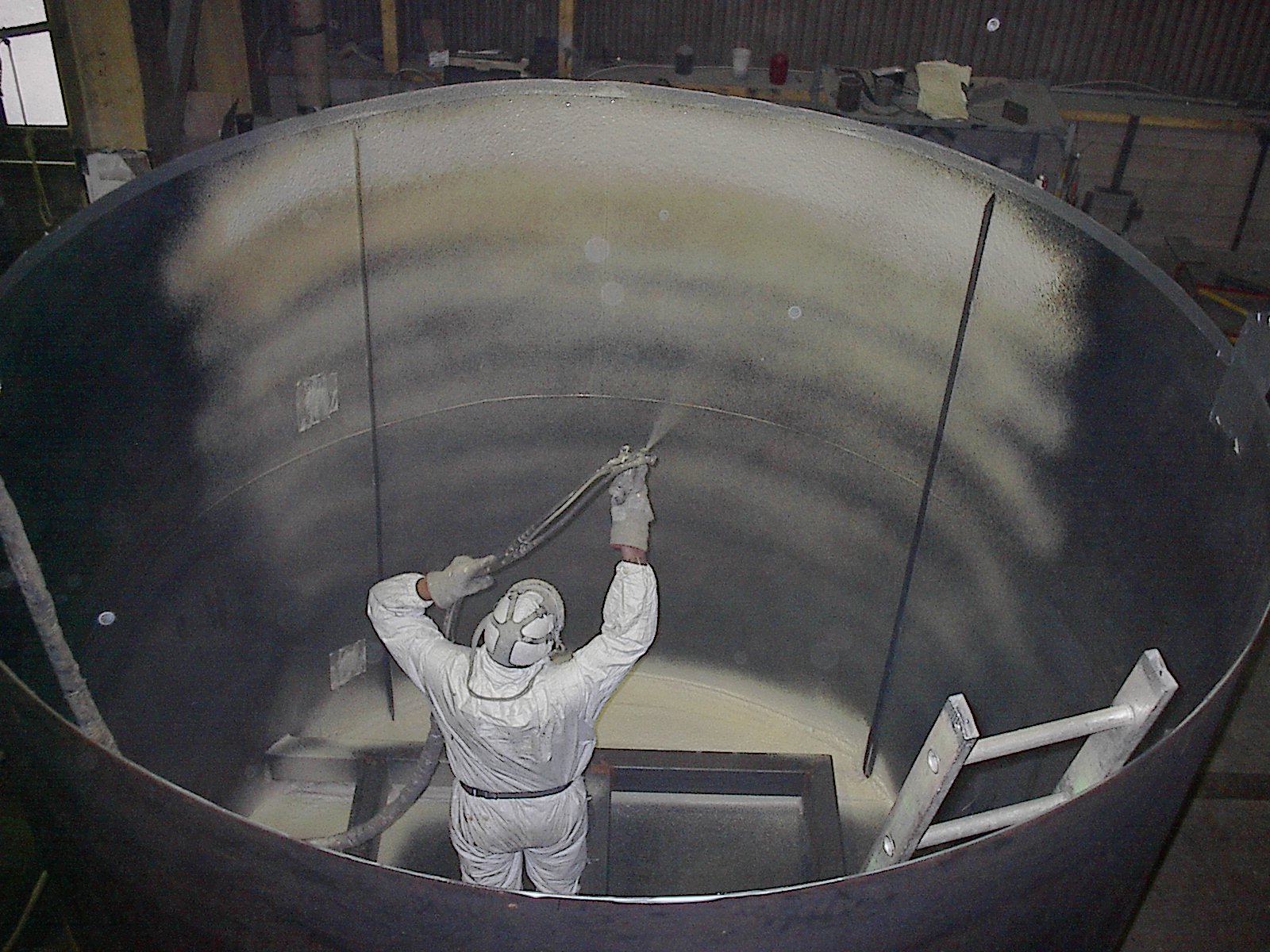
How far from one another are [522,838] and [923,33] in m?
5.64

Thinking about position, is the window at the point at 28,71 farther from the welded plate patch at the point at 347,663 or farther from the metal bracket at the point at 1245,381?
the metal bracket at the point at 1245,381

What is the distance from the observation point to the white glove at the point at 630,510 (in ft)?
8.48

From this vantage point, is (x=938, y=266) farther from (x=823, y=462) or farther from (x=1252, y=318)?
(x=1252, y=318)

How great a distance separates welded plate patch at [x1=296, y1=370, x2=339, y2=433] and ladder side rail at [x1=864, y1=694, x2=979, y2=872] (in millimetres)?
2156

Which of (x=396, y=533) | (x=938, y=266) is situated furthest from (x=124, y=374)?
(x=938, y=266)

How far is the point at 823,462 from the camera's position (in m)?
3.76

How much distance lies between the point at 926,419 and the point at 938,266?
465 mm

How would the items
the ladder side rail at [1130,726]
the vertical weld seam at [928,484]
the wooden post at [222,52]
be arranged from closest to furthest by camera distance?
the ladder side rail at [1130,726]
the vertical weld seam at [928,484]
the wooden post at [222,52]

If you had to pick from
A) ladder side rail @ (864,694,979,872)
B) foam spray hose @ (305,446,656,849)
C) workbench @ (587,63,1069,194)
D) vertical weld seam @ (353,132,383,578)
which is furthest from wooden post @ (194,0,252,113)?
ladder side rail @ (864,694,979,872)

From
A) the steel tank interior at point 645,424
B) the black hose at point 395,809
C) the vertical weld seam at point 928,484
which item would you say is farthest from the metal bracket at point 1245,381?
the black hose at point 395,809

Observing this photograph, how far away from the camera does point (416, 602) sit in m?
2.54

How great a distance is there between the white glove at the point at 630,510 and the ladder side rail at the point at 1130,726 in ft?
3.27

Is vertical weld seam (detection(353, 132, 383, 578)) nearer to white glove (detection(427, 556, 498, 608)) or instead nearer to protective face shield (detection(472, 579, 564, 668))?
white glove (detection(427, 556, 498, 608))

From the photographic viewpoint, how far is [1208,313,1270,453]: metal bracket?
233 centimetres
